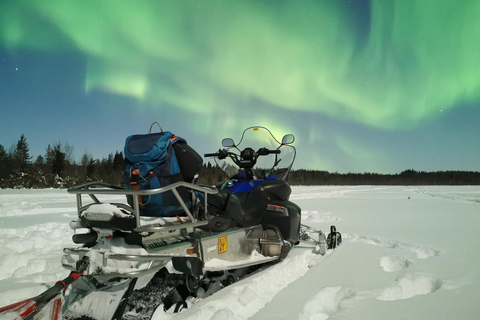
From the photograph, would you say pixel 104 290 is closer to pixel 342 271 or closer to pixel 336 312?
pixel 336 312

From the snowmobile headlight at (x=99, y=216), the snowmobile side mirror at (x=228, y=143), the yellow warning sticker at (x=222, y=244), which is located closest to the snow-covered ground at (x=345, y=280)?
the yellow warning sticker at (x=222, y=244)

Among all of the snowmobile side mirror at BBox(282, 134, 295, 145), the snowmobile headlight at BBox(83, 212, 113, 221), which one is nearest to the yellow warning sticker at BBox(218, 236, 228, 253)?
the snowmobile headlight at BBox(83, 212, 113, 221)

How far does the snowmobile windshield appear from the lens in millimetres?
4566

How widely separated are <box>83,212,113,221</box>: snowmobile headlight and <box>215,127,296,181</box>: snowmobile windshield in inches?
90.6

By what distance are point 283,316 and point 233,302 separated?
0.41 m

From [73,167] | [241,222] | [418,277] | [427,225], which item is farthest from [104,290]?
[73,167]

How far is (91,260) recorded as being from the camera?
223cm

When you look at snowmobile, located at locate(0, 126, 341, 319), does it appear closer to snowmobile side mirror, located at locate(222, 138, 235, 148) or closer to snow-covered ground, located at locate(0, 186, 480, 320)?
snow-covered ground, located at locate(0, 186, 480, 320)

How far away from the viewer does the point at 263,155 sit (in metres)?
4.60

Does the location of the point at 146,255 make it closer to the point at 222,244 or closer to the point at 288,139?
the point at 222,244

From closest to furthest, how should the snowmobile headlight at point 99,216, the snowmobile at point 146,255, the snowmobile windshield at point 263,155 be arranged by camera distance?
the snowmobile at point 146,255 < the snowmobile headlight at point 99,216 < the snowmobile windshield at point 263,155

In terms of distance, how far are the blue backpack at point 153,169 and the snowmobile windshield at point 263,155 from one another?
1.88m

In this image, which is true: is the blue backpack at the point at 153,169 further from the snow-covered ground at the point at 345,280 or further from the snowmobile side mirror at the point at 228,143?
the snowmobile side mirror at the point at 228,143

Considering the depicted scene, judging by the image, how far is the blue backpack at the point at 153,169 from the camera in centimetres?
248
